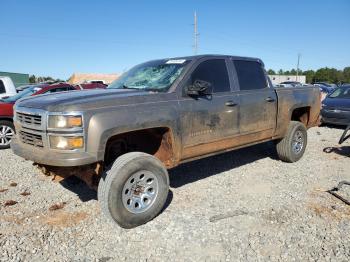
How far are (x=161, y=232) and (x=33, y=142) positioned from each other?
70.6 inches

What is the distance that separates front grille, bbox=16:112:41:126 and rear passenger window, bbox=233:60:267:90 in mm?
3043

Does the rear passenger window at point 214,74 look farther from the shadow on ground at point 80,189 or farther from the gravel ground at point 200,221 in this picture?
the shadow on ground at point 80,189

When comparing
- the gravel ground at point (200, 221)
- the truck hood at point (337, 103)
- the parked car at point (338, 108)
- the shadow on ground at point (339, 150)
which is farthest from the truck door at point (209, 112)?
the truck hood at point (337, 103)

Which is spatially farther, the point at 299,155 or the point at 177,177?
the point at 299,155

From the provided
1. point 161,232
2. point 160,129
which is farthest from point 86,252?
point 160,129

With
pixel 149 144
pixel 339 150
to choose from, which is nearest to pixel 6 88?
pixel 149 144

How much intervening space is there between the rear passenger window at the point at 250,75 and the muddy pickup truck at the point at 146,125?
0.02 m

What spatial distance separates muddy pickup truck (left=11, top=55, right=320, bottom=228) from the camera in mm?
3400

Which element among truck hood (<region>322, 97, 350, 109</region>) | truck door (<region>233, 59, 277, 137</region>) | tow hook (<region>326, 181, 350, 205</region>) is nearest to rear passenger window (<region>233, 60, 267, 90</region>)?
truck door (<region>233, 59, 277, 137</region>)

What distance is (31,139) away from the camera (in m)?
3.77

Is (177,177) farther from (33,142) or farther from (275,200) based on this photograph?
(33,142)

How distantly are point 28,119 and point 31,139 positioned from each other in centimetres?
24

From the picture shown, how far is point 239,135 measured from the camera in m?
5.01

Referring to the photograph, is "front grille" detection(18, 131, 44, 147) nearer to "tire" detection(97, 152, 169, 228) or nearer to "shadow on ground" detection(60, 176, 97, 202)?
"tire" detection(97, 152, 169, 228)
